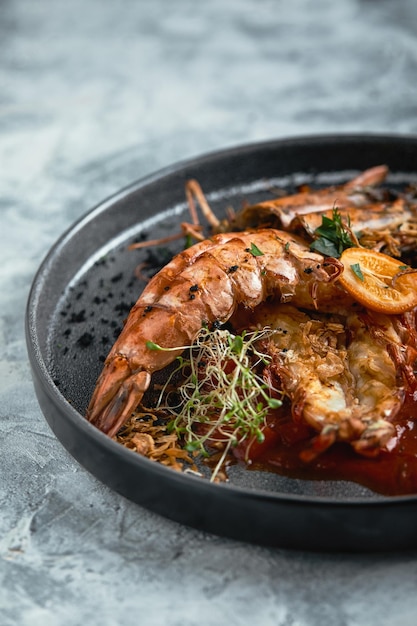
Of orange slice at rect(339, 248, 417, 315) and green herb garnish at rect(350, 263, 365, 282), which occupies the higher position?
green herb garnish at rect(350, 263, 365, 282)

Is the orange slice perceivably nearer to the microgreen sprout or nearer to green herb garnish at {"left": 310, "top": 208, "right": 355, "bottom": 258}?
green herb garnish at {"left": 310, "top": 208, "right": 355, "bottom": 258}

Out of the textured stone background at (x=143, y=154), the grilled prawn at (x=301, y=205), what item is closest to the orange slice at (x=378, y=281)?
the grilled prawn at (x=301, y=205)

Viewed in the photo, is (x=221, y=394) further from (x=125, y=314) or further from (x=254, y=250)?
(x=125, y=314)

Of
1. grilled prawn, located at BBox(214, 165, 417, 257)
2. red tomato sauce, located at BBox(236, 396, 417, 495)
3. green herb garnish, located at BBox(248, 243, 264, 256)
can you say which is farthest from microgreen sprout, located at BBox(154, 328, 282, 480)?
grilled prawn, located at BBox(214, 165, 417, 257)

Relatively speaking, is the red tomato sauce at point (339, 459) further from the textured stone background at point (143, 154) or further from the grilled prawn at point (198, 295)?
the grilled prawn at point (198, 295)

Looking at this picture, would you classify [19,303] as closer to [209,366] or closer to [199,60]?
[209,366]

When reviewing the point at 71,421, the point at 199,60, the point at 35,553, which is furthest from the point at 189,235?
the point at 199,60

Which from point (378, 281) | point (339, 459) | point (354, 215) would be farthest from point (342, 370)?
point (354, 215)
